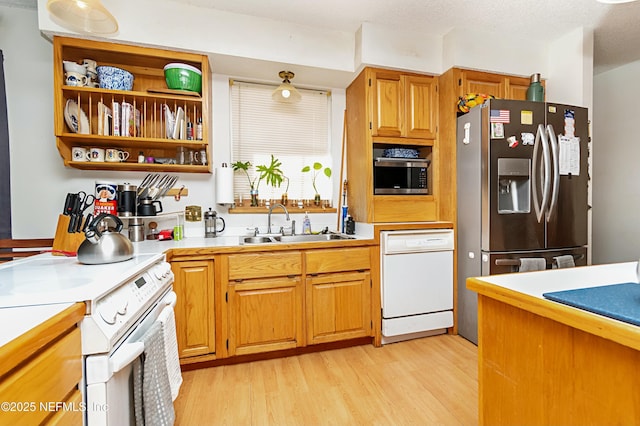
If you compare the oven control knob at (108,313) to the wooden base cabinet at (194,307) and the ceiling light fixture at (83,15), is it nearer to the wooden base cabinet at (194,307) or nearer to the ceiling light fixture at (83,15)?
the wooden base cabinet at (194,307)

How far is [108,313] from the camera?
912 millimetres

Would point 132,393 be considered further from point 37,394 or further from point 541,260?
point 541,260

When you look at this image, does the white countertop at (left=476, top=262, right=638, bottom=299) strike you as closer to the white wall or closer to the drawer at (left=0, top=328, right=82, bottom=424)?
the drawer at (left=0, top=328, right=82, bottom=424)

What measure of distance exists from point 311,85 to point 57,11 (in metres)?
1.89

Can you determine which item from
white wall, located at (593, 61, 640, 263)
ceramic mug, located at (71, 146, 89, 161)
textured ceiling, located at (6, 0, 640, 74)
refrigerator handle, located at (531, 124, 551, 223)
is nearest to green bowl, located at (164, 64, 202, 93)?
textured ceiling, located at (6, 0, 640, 74)

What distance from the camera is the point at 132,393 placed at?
1034 mm

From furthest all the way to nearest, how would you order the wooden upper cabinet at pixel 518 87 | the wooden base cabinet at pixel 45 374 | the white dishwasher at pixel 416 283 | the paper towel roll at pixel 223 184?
the wooden upper cabinet at pixel 518 87 < the paper towel roll at pixel 223 184 < the white dishwasher at pixel 416 283 < the wooden base cabinet at pixel 45 374

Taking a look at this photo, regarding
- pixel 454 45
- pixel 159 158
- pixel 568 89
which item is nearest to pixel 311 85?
pixel 454 45

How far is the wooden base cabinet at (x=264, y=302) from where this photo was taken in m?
2.03

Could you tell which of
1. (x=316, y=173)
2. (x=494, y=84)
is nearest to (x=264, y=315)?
(x=316, y=173)

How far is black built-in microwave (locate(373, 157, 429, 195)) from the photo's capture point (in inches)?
101

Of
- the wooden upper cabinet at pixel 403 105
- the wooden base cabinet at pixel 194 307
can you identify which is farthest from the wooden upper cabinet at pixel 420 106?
the wooden base cabinet at pixel 194 307

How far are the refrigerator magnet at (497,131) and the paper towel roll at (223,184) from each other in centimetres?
213

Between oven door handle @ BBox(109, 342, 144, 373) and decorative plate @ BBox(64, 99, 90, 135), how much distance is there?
1848 mm
